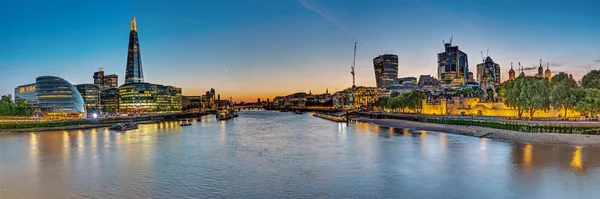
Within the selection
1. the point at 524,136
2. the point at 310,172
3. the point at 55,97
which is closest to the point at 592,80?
the point at 524,136

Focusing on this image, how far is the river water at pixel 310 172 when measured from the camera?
24.7 metres

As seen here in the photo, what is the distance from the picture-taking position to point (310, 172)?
1227 inches

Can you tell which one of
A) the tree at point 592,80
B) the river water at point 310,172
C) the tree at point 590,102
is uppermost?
the tree at point 592,80

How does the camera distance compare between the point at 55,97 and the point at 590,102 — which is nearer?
the point at 590,102

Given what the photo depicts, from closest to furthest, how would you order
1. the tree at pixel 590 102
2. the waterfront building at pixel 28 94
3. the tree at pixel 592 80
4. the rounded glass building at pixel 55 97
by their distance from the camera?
the tree at pixel 590 102 < the tree at pixel 592 80 < the rounded glass building at pixel 55 97 < the waterfront building at pixel 28 94

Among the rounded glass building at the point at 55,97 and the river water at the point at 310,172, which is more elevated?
the rounded glass building at the point at 55,97

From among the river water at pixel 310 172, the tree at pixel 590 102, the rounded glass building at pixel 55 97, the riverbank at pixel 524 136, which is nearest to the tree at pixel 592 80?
the tree at pixel 590 102

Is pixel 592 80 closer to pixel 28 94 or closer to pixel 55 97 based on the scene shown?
pixel 55 97

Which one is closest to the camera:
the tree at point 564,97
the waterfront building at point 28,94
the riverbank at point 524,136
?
the riverbank at point 524,136

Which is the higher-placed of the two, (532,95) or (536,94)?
(536,94)

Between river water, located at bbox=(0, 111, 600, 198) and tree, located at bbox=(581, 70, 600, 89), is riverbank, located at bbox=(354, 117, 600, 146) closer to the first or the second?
river water, located at bbox=(0, 111, 600, 198)

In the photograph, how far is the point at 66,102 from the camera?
12950 cm

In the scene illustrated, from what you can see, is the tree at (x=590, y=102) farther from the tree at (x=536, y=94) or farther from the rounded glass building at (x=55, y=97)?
the rounded glass building at (x=55, y=97)

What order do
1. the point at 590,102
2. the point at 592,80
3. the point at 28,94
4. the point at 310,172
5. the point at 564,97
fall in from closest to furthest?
the point at 310,172
the point at 590,102
the point at 564,97
the point at 592,80
the point at 28,94
